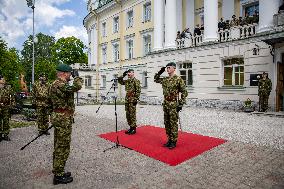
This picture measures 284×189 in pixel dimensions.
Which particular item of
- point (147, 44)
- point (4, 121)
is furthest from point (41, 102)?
point (147, 44)

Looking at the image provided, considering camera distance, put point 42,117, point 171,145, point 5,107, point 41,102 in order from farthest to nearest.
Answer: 1. point 42,117
2. point 41,102
3. point 5,107
4. point 171,145

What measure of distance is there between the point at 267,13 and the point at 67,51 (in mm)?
45362

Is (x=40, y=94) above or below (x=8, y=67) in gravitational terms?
below

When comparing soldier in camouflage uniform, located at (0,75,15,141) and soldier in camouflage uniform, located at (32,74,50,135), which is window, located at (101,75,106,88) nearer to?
soldier in camouflage uniform, located at (32,74,50,135)

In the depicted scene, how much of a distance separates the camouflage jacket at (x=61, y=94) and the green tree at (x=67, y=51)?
1955 inches

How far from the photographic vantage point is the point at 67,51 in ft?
170

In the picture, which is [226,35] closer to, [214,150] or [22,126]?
[214,150]

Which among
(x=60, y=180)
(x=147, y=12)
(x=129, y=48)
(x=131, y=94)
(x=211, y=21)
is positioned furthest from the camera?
(x=129, y=48)

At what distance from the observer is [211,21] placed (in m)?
16.3

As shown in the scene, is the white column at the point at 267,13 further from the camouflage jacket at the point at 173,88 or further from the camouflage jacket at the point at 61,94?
the camouflage jacket at the point at 61,94

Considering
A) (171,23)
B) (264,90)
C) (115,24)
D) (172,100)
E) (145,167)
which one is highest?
(115,24)

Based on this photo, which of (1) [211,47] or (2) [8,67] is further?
(2) [8,67]

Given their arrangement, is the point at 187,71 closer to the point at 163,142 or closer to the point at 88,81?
the point at 163,142

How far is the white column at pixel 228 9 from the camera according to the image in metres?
18.3
